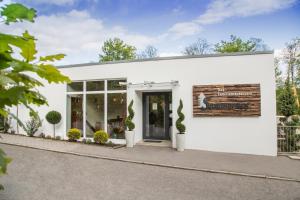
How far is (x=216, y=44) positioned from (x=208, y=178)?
26.8 meters

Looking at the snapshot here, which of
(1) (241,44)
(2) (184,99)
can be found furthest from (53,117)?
(1) (241,44)

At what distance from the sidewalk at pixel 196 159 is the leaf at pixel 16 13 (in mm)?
6687

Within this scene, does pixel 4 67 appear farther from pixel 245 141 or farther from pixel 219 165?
pixel 245 141

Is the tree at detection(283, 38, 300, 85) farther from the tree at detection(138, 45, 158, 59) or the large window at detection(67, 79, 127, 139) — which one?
the large window at detection(67, 79, 127, 139)

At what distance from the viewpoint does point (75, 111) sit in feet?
39.5

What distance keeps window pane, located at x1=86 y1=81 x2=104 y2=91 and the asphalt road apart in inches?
193

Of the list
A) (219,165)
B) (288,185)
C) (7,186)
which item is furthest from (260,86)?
(7,186)

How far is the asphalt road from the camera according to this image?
4785 millimetres

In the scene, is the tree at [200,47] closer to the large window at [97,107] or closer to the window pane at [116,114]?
the large window at [97,107]

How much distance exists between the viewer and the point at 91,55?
34.2m

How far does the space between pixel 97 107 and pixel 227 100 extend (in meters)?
6.16

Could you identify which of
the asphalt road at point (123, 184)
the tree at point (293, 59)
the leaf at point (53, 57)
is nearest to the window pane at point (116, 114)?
the asphalt road at point (123, 184)

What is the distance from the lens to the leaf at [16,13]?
62 cm

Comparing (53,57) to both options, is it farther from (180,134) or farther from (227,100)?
(227,100)
